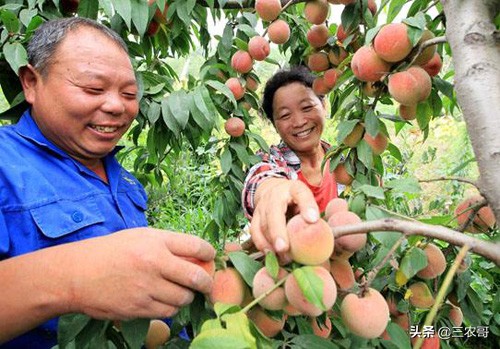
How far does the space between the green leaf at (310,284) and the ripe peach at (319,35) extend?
103 centimetres

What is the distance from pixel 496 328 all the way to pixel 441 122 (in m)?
3.79

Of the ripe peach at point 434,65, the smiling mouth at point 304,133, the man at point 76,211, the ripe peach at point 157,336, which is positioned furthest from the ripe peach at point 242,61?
the ripe peach at point 157,336

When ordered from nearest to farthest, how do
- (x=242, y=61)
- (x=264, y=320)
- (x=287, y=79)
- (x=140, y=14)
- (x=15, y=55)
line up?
(x=264, y=320) → (x=15, y=55) → (x=140, y=14) → (x=242, y=61) → (x=287, y=79)

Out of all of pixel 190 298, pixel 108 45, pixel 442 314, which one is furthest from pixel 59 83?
pixel 442 314

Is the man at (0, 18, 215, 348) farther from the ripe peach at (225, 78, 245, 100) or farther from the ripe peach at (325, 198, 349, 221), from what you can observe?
the ripe peach at (225, 78, 245, 100)

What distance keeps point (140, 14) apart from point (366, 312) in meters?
0.91

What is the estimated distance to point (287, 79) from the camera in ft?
5.67

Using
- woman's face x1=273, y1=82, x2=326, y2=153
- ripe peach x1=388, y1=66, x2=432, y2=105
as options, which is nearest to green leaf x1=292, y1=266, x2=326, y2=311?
ripe peach x1=388, y1=66, x2=432, y2=105

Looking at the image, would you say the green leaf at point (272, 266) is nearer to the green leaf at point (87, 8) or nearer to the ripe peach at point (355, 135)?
the ripe peach at point (355, 135)

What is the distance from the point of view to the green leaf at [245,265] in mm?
532

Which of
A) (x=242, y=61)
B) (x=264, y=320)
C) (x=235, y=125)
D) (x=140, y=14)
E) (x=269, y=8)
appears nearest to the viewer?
(x=264, y=320)

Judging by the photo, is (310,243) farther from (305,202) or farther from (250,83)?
(250,83)

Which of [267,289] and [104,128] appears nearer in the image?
[267,289]

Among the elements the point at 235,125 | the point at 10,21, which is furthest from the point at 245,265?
the point at 235,125
